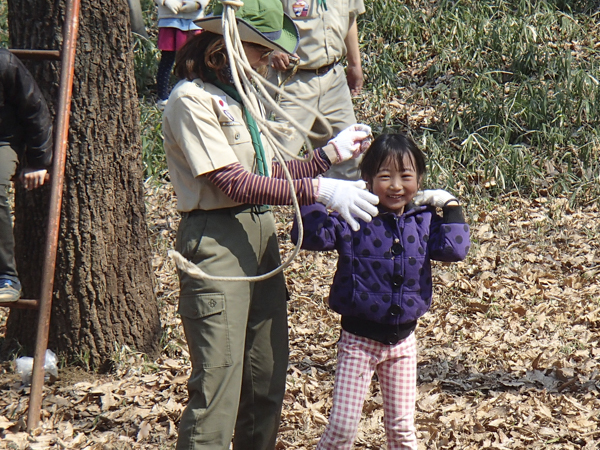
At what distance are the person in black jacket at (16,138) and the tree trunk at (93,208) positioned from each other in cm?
33

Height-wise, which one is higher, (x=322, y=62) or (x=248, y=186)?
(x=322, y=62)

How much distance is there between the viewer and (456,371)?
13.6 feet

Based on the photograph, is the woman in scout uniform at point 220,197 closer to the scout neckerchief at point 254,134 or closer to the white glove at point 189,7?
the scout neckerchief at point 254,134

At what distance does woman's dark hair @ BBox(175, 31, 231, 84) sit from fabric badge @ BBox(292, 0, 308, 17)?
8.27 feet

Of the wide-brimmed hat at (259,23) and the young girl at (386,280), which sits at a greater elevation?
the wide-brimmed hat at (259,23)

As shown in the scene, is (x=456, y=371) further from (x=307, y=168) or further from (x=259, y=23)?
(x=259, y=23)

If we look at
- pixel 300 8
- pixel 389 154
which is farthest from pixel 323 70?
pixel 389 154

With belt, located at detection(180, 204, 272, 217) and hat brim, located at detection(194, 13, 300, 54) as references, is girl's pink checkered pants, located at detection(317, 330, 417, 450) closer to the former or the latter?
belt, located at detection(180, 204, 272, 217)

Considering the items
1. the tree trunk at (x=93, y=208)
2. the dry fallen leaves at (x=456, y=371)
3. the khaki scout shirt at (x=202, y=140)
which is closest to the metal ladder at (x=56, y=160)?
the tree trunk at (x=93, y=208)

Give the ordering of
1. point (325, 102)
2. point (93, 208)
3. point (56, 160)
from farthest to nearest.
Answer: point (325, 102), point (93, 208), point (56, 160)

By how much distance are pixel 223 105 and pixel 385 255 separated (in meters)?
0.84

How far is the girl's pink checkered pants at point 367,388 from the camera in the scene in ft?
9.03

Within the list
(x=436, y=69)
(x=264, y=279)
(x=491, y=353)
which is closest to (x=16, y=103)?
(x=264, y=279)

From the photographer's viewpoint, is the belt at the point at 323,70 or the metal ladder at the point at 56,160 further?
the belt at the point at 323,70
